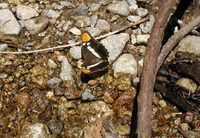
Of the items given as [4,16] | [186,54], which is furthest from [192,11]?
[4,16]

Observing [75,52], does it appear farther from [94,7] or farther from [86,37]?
[94,7]

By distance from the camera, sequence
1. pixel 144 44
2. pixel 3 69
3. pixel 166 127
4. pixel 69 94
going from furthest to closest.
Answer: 1. pixel 144 44
2. pixel 3 69
3. pixel 69 94
4. pixel 166 127

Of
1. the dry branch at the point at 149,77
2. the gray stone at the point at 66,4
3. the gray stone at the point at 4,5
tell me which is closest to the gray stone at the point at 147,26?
the dry branch at the point at 149,77

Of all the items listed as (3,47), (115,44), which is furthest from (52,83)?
(115,44)

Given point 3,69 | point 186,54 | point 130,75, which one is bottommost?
point 3,69

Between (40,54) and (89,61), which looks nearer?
(89,61)

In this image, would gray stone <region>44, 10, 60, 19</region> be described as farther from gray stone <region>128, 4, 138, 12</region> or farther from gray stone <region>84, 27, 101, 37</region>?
gray stone <region>128, 4, 138, 12</region>

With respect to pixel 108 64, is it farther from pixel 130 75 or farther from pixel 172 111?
pixel 172 111

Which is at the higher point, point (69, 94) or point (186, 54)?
point (186, 54)
